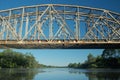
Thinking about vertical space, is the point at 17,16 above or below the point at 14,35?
above

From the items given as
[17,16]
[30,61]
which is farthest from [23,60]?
[17,16]

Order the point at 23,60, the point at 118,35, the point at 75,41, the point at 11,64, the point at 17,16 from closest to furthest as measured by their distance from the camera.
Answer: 1. the point at 75,41
2. the point at 118,35
3. the point at 17,16
4. the point at 11,64
5. the point at 23,60

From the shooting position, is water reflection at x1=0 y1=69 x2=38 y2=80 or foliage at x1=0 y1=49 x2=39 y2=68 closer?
water reflection at x1=0 y1=69 x2=38 y2=80

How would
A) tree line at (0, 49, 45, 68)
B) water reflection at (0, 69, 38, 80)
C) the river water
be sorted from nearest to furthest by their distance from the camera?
1. water reflection at (0, 69, 38, 80)
2. the river water
3. tree line at (0, 49, 45, 68)

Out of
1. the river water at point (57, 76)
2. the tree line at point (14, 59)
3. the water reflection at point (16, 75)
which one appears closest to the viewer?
the water reflection at point (16, 75)

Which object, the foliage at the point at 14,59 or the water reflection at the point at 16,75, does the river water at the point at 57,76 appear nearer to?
the water reflection at the point at 16,75

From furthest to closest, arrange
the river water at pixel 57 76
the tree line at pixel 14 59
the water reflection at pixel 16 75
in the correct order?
the tree line at pixel 14 59, the river water at pixel 57 76, the water reflection at pixel 16 75

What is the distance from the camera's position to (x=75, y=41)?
48125 mm

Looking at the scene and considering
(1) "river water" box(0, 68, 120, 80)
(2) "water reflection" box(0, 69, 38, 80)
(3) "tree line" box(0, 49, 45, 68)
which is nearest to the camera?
(2) "water reflection" box(0, 69, 38, 80)

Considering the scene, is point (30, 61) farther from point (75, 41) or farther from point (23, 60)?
point (75, 41)

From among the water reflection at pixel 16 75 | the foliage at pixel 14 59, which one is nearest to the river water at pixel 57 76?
the water reflection at pixel 16 75

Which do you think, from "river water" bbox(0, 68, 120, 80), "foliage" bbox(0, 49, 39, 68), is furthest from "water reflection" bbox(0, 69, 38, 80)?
"foliage" bbox(0, 49, 39, 68)

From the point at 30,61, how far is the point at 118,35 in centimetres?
9634

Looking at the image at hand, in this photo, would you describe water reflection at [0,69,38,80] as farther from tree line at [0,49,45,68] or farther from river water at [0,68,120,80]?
tree line at [0,49,45,68]
